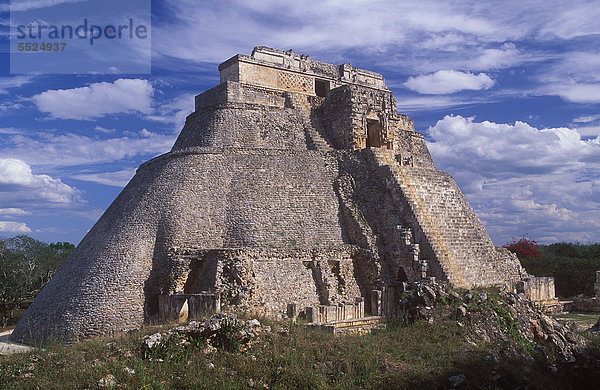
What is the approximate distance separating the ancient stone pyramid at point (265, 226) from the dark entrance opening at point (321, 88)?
12.7 feet

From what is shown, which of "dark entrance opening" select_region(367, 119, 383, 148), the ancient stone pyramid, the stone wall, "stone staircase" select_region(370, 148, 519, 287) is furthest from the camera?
"dark entrance opening" select_region(367, 119, 383, 148)

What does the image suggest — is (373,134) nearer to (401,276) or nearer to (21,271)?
(401,276)

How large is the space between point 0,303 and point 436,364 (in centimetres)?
2716

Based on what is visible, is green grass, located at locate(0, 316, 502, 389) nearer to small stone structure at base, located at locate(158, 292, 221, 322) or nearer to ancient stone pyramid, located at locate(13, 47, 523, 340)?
small stone structure at base, located at locate(158, 292, 221, 322)

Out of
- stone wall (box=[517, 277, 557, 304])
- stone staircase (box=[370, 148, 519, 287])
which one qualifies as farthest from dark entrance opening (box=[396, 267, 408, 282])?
stone wall (box=[517, 277, 557, 304])

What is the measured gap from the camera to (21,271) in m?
31.7

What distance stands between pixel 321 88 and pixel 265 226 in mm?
13160

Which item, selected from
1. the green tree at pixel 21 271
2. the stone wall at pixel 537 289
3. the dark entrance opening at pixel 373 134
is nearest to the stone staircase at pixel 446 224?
the stone wall at pixel 537 289

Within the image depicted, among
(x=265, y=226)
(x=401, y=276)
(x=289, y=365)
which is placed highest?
(x=265, y=226)

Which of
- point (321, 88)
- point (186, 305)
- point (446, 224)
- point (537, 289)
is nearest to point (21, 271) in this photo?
point (186, 305)

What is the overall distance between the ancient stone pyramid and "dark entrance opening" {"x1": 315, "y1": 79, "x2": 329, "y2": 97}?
386cm

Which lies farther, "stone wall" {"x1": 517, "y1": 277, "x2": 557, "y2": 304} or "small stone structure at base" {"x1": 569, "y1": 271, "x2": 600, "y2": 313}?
"small stone structure at base" {"x1": 569, "y1": 271, "x2": 600, "y2": 313}

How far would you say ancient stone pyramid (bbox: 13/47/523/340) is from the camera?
19.1 m

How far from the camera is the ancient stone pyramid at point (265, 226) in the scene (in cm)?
1914
